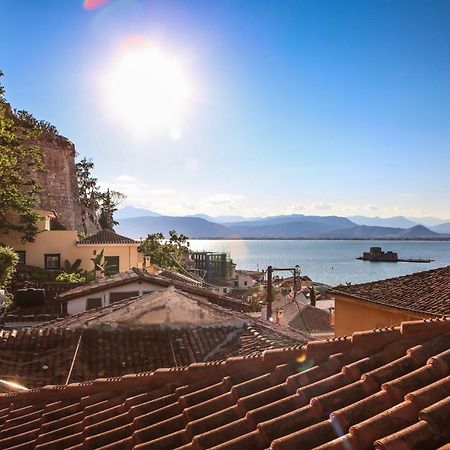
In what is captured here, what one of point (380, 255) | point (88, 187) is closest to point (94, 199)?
point (88, 187)

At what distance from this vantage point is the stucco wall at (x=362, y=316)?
42.5 feet

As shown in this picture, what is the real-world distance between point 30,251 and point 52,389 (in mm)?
34796

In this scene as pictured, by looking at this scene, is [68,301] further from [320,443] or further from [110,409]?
[320,443]

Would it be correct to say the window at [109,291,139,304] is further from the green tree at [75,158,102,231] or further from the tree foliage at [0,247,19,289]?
the green tree at [75,158,102,231]

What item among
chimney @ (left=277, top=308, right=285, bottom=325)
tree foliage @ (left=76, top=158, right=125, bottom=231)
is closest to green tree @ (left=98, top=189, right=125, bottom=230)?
tree foliage @ (left=76, top=158, right=125, bottom=231)

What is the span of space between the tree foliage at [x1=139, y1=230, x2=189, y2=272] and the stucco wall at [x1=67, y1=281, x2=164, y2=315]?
31.2 metres

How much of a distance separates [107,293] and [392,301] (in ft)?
36.8

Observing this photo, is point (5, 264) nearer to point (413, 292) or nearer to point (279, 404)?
point (413, 292)

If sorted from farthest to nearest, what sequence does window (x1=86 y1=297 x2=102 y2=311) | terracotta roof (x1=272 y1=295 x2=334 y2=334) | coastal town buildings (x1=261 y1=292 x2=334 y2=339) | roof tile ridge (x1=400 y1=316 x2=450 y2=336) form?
terracotta roof (x1=272 y1=295 x2=334 y2=334), coastal town buildings (x1=261 y1=292 x2=334 y2=339), window (x1=86 y1=297 x2=102 y2=311), roof tile ridge (x1=400 y1=316 x2=450 y2=336)

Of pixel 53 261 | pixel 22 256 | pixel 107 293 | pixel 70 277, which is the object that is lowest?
pixel 70 277

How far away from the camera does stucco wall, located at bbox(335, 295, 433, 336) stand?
13.0 metres

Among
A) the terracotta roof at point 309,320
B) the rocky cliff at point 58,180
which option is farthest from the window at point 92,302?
the rocky cliff at point 58,180

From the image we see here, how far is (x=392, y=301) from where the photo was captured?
13.2m

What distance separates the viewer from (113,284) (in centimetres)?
1838
